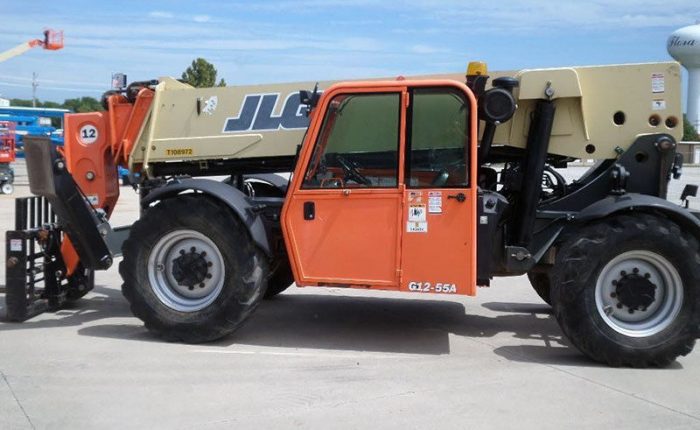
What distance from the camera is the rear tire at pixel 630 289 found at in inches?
228

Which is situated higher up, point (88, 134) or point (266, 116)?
point (266, 116)

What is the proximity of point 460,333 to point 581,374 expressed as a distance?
59.0 inches

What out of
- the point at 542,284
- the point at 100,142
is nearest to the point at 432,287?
the point at 542,284

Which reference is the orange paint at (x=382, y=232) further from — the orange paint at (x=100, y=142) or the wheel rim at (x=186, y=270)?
the orange paint at (x=100, y=142)

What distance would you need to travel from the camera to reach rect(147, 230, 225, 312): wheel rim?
21.3ft

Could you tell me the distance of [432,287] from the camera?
603cm

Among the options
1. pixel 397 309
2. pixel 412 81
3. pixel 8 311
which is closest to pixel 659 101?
pixel 412 81

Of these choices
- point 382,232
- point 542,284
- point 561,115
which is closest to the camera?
point 382,232

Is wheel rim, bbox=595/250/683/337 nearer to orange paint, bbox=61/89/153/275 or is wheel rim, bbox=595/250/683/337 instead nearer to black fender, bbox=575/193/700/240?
black fender, bbox=575/193/700/240

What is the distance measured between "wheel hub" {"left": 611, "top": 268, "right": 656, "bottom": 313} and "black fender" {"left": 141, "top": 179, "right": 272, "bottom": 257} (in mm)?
2976

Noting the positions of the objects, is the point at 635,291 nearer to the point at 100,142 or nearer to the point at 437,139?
the point at 437,139

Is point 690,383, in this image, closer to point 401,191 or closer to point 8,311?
point 401,191

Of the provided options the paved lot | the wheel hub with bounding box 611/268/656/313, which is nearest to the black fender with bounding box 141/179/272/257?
the paved lot

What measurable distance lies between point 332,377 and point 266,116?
2620 mm
